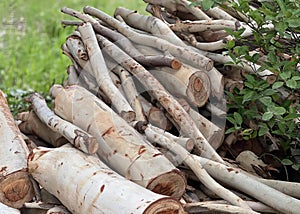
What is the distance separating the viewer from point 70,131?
203cm

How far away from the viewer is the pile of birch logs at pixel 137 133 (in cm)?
188

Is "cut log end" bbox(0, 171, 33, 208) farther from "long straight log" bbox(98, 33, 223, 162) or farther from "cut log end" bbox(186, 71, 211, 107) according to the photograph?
"cut log end" bbox(186, 71, 211, 107)

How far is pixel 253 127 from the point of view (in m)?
2.25

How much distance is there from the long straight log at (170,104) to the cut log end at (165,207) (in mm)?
416

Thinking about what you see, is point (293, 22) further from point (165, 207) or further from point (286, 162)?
point (165, 207)

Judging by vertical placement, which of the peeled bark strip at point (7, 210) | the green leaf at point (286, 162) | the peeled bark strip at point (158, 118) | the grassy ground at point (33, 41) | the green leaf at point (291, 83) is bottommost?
the grassy ground at point (33, 41)

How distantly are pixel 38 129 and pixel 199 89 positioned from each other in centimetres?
64

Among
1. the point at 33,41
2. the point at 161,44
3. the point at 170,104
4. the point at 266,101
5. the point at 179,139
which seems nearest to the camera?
the point at 266,101

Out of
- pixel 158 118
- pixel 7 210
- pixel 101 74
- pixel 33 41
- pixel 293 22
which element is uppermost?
pixel 293 22

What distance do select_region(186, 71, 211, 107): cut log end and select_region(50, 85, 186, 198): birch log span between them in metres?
0.28

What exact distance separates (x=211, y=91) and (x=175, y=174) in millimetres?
478

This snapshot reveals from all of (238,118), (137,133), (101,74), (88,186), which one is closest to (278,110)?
(238,118)

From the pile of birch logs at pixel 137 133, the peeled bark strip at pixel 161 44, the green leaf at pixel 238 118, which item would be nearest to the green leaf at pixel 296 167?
the pile of birch logs at pixel 137 133

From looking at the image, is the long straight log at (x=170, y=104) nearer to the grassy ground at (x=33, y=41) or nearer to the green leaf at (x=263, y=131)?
the green leaf at (x=263, y=131)
